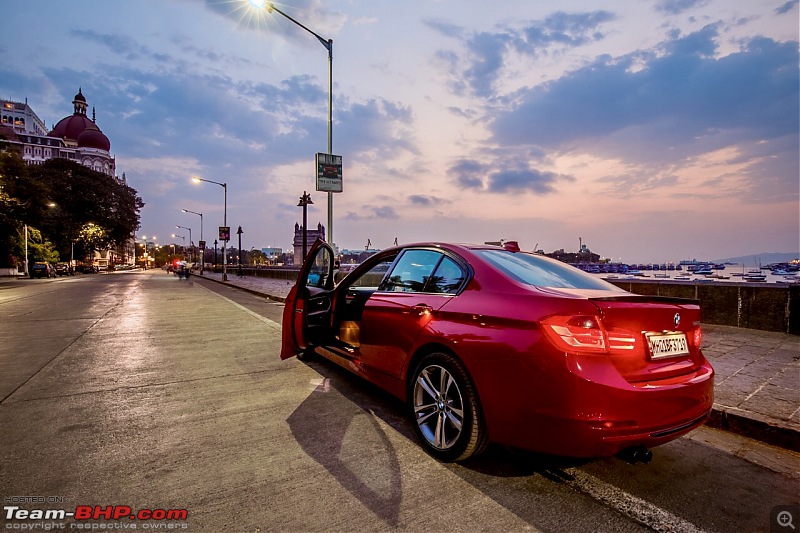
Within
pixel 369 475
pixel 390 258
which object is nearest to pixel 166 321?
pixel 390 258

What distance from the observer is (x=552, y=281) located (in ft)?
9.70

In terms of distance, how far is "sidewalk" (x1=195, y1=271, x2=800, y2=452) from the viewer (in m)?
3.24

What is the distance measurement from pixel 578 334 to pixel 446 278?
45.8 inches

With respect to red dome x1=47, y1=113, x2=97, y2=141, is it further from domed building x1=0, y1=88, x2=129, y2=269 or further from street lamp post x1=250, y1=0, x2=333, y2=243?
street lamp post x1=250, y1=0, x2=333, y2=243

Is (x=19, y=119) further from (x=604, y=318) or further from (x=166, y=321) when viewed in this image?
(x=604, y=318)

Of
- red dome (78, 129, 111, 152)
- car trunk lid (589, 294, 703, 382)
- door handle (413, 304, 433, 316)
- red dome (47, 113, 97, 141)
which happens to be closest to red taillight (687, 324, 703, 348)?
car trunk lid (589, 294, 703, 382)

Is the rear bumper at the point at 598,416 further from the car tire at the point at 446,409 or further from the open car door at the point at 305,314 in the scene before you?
the open car door at the point at 305,314

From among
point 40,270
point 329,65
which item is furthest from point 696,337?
point 40,270

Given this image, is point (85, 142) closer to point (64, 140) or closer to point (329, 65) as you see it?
point (64, 140)

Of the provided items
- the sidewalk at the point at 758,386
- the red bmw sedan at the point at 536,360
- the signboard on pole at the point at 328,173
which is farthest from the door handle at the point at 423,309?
the signboard on pole at the point at 328,173

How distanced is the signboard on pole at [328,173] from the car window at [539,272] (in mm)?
8589

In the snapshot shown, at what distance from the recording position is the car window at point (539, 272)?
113 inches

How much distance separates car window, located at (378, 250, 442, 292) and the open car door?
4.14ft

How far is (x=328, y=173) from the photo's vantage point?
1152 centimetres
